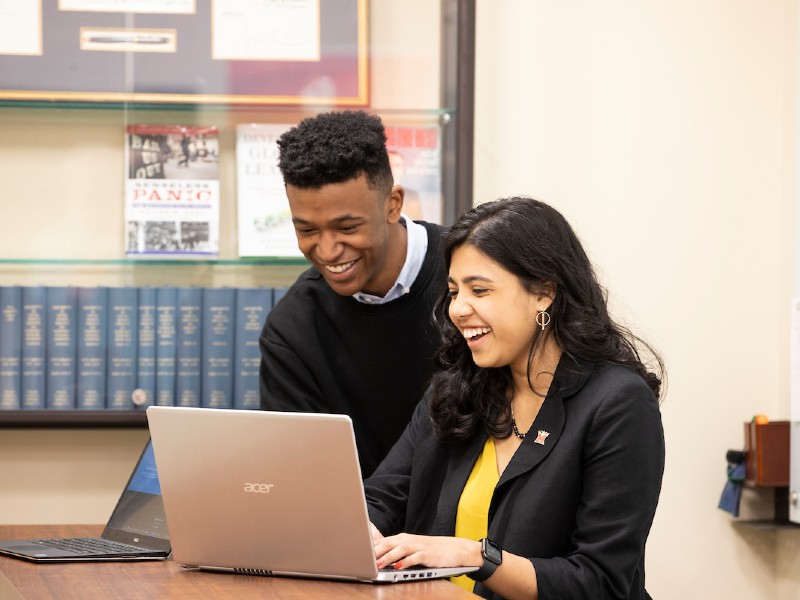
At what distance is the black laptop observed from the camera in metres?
1.93

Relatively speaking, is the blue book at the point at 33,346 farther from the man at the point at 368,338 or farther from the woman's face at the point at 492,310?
the woman's face at the point at 492,310

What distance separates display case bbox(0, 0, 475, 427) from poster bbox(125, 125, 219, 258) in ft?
0.05

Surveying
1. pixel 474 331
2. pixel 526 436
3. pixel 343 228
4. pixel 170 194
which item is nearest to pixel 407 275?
pixel 343 228

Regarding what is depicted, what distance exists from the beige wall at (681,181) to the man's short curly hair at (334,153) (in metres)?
0.85

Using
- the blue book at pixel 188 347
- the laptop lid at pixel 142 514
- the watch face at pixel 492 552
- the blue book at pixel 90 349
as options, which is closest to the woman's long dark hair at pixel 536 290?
the watch face at pixel 492 552

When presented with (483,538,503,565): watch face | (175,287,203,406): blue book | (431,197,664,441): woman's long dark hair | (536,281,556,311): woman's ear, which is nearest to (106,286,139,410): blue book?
(175,287,203,406): blue book

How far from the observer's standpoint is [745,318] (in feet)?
10.5

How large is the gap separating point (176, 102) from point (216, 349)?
26.8 inches

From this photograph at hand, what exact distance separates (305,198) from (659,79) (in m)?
1.42

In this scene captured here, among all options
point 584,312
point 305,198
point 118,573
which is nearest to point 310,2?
point 305,198

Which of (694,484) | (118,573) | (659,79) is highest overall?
(659,79)

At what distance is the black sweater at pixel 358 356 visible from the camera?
247 cm

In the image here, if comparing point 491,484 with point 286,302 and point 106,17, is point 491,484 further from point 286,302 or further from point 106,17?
point 106,17

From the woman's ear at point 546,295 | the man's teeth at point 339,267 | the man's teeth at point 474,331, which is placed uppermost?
the man's teeth at point 339,267
